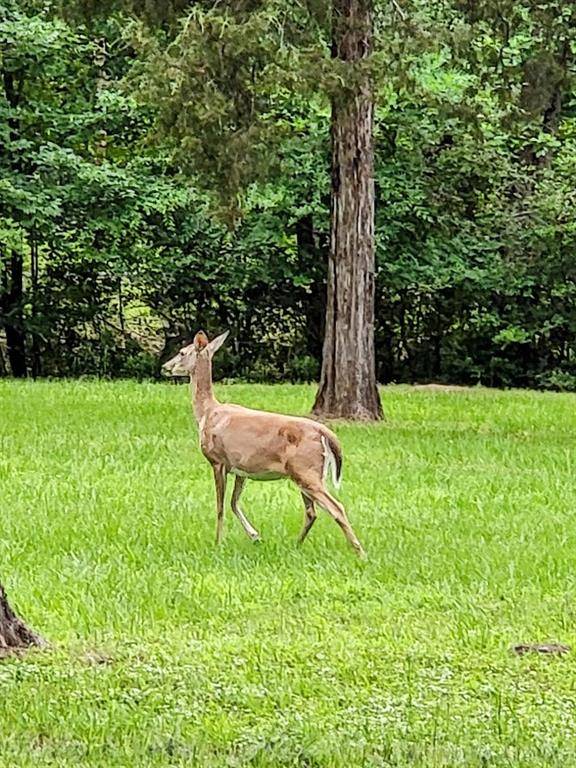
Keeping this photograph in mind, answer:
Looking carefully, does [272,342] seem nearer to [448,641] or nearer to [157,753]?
[448,641]

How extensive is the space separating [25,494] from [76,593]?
3.03 m

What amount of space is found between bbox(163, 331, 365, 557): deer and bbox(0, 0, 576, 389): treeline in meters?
13.5

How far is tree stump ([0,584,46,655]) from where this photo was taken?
5551mm

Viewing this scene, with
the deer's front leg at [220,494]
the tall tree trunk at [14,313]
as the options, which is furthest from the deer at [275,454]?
the tall tree trunk at [14,313]

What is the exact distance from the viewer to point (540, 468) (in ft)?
37.5

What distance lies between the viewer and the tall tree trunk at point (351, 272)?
48.6 ft

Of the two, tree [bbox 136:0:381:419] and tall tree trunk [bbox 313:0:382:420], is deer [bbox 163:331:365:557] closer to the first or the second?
tree [bbox 136:0:381:419]

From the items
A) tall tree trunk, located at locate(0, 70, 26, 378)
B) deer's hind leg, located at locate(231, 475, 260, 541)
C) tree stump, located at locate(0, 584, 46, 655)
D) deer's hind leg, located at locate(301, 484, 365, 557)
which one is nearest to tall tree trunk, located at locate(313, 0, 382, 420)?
deer's hind leg, located at locate(231, 475, 260, 541)

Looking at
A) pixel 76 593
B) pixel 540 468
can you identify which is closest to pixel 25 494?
pixel 76 593

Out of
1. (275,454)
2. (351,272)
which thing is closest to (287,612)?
(275,454)

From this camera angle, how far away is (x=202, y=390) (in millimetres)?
8398

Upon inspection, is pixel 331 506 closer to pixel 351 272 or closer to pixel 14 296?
pixel 351 272

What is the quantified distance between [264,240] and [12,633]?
1760 cm

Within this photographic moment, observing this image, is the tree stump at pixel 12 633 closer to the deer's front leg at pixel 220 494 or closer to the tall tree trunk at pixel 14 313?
the deer's front leg at pixel 220 494
